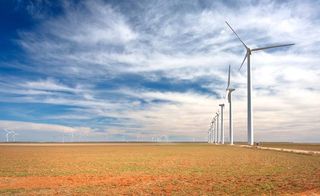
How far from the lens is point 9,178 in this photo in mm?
34344

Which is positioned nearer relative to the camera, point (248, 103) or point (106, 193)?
point (106, 193)

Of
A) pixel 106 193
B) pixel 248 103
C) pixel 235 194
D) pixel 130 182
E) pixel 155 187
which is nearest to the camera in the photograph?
pixel 235 194

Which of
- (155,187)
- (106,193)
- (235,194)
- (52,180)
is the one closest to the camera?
(235,194)

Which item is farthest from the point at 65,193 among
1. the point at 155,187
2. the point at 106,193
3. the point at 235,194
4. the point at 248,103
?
the point at 248,103

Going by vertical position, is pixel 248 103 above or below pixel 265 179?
above

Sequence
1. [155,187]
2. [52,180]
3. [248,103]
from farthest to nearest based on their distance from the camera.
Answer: [248,103], [52,180], [155,187]

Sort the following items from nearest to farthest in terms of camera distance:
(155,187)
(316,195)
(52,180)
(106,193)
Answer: (316,195) < (106,193) < (155,187) < (52,180)

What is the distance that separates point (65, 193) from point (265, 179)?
15829 mm

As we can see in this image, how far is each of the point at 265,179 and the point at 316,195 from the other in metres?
8.93

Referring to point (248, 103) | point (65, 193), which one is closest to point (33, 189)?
point (65, 193)

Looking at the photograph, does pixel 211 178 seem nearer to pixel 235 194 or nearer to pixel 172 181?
pixel 172 181

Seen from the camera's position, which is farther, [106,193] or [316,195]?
[106,193]

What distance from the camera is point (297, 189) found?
24438 mm

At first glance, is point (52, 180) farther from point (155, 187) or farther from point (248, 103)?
point (248, 103)
